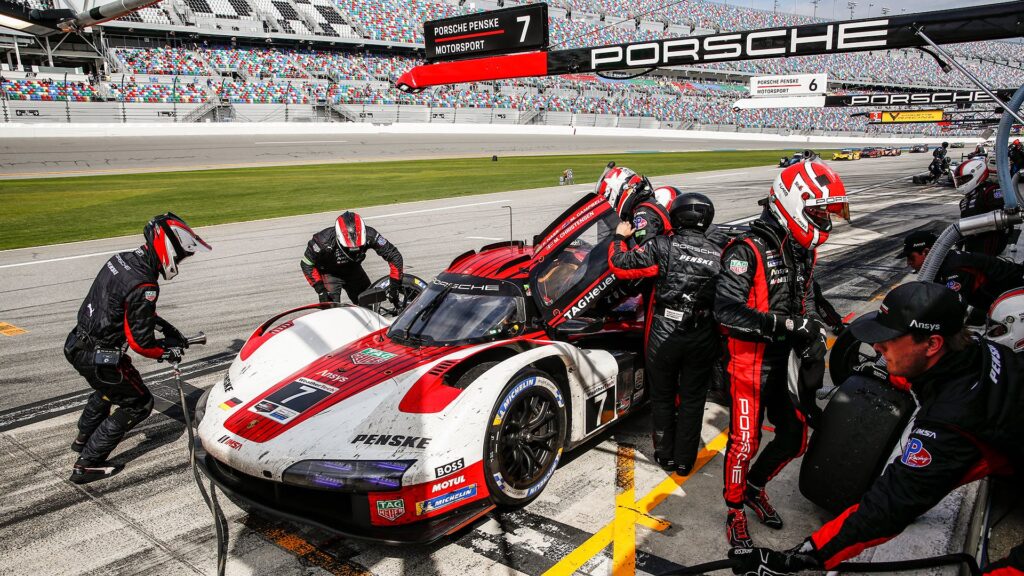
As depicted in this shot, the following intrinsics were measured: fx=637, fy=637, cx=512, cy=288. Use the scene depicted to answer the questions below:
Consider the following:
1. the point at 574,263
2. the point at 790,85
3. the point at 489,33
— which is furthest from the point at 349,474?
the point at 790,85

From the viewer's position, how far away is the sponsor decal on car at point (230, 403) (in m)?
4.12

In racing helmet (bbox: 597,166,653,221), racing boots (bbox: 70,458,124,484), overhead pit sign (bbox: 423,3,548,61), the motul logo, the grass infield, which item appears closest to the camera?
racing boots (bbox: 70,458,124,484)

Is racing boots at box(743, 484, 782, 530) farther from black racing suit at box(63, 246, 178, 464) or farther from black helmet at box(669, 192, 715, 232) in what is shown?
black racing suit at box(63, 246, 178, 464)

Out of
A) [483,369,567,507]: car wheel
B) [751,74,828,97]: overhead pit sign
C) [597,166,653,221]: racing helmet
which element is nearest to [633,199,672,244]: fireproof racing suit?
[597,166,653,221]: racing helmet

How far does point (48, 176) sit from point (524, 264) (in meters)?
26.5

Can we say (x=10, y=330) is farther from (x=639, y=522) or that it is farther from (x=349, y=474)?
(x=639, y=522)

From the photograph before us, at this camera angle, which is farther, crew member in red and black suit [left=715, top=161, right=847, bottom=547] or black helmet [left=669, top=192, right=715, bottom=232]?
black helmet [left=669, top=192, right=715, bottom=232]

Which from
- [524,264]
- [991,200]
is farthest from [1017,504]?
[991,200]

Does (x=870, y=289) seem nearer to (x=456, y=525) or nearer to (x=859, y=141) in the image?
(x=456, y=525)

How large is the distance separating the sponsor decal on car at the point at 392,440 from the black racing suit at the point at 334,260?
3.66 metres

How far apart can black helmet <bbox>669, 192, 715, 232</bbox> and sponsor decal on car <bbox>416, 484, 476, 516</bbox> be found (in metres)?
2.12

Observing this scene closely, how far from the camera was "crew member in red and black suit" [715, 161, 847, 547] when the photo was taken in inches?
137

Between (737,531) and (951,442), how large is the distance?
159 centimetres

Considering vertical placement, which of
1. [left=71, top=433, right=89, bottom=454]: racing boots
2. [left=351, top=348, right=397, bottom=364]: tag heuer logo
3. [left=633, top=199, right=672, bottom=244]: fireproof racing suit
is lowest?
[left=71, top=433, right=89, bottom=454]: racing boots
